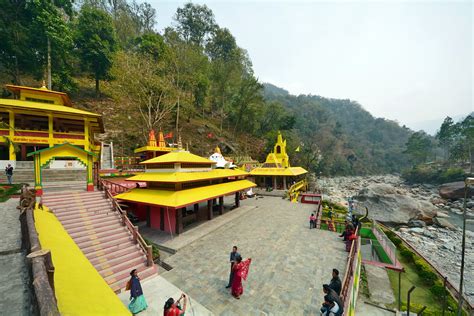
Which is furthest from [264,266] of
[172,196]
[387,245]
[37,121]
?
[37,121]

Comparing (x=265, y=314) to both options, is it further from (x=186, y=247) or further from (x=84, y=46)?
(x=84, y=46)

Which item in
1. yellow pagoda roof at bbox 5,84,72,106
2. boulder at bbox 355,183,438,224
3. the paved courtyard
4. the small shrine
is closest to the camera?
the paved courtyard

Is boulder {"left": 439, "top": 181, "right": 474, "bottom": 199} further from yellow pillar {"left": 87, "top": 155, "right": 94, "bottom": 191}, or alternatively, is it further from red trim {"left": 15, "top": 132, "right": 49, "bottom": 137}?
red trim {"left": 15, "top": 132, "right": 49, "bottom": 137}

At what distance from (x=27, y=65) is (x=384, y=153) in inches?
5316

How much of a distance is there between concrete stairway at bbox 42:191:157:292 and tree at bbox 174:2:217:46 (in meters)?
49.5

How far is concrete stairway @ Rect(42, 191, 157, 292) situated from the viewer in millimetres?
8156

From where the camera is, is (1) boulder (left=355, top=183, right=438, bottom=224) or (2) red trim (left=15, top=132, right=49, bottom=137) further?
(1) boulder (left=355, top=183, right=438, bottom=224)

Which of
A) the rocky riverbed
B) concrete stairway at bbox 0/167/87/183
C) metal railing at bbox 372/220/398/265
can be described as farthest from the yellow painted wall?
the rocky riverbed

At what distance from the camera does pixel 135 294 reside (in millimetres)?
6328

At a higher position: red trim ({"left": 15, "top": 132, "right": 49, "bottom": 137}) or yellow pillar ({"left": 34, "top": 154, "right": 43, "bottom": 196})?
red trim ({"left": 15, "top": 132, "right": 49, "bottom": 137})

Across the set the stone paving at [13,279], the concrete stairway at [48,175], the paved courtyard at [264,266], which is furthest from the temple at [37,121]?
the paved courtyard at [264,266]

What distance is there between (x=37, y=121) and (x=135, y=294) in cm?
2454

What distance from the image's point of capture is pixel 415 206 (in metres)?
25.6

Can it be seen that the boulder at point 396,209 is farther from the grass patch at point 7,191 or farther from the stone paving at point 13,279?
the grass patch at point 7,191
